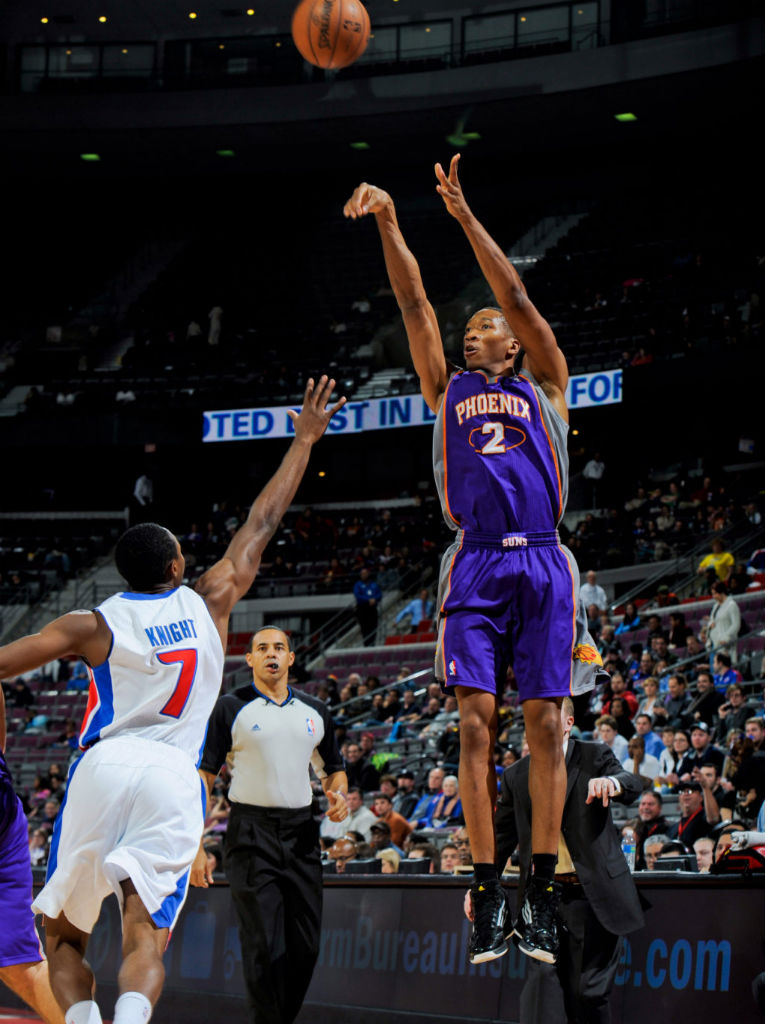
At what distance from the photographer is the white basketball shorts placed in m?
4.47

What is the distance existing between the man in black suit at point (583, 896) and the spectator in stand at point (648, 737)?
5.83 metres

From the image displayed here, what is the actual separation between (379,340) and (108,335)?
792 centimetres

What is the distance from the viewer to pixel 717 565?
18.2 meters

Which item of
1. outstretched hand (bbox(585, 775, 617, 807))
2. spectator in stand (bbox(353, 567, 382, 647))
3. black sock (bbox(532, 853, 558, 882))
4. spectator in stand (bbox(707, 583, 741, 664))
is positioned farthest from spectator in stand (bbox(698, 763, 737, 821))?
spectator in stand (bbox(353, 567, 382, 647))

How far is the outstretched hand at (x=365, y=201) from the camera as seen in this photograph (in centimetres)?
545

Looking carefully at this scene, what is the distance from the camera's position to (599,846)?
6469 millimetres

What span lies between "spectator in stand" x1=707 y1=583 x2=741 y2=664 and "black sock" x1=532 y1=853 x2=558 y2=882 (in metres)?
10.4

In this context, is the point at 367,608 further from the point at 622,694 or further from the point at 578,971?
the point at 578,971

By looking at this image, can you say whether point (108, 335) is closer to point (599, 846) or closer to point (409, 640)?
point (409, 640)

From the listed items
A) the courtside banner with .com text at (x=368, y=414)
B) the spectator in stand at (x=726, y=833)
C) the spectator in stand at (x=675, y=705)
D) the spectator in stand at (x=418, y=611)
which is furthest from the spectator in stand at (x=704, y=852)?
the courtside banner with .com text at (x=368, y=414)

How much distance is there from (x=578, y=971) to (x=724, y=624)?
9401mm

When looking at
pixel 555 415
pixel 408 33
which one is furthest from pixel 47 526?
pixel 555 415

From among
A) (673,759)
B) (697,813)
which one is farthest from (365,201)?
(673,759)

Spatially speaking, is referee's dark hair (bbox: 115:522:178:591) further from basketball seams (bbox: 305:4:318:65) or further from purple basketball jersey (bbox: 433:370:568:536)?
basketball seams (bbox: 305:4:318:65)
